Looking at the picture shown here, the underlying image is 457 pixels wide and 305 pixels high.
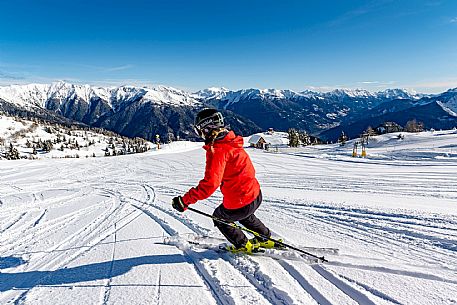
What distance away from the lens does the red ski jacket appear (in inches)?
140

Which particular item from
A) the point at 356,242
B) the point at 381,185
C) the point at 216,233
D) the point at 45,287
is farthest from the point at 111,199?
the point at 381,185

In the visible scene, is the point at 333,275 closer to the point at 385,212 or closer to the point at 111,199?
the point at 385,212

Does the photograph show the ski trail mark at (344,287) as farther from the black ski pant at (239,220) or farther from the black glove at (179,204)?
the black glove at (179,204)

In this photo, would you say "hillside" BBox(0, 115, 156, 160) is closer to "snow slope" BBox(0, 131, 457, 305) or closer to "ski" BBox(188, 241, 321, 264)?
"snow slope" BBox(0, 131, 457, 305)

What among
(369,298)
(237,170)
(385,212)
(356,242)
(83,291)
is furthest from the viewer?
(385,212)

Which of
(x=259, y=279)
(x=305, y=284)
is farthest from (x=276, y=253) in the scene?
(x=305, y=284)

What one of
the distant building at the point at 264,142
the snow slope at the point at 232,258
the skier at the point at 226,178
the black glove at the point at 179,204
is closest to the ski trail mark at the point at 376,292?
the snow slope at the point at 232,258

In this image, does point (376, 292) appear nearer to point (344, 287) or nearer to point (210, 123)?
point (344, 287)

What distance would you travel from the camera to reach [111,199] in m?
8.95

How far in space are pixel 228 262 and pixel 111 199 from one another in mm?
6307

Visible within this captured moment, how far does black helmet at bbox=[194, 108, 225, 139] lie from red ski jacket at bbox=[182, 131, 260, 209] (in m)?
0.19

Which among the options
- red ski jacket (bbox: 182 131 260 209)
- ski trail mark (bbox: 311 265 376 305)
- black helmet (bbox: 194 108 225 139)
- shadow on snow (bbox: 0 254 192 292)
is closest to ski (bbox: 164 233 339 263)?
ski trail mark (bbox: 311 265 376 305)

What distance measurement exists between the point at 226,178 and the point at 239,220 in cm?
65

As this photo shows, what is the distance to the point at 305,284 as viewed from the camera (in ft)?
10.4
